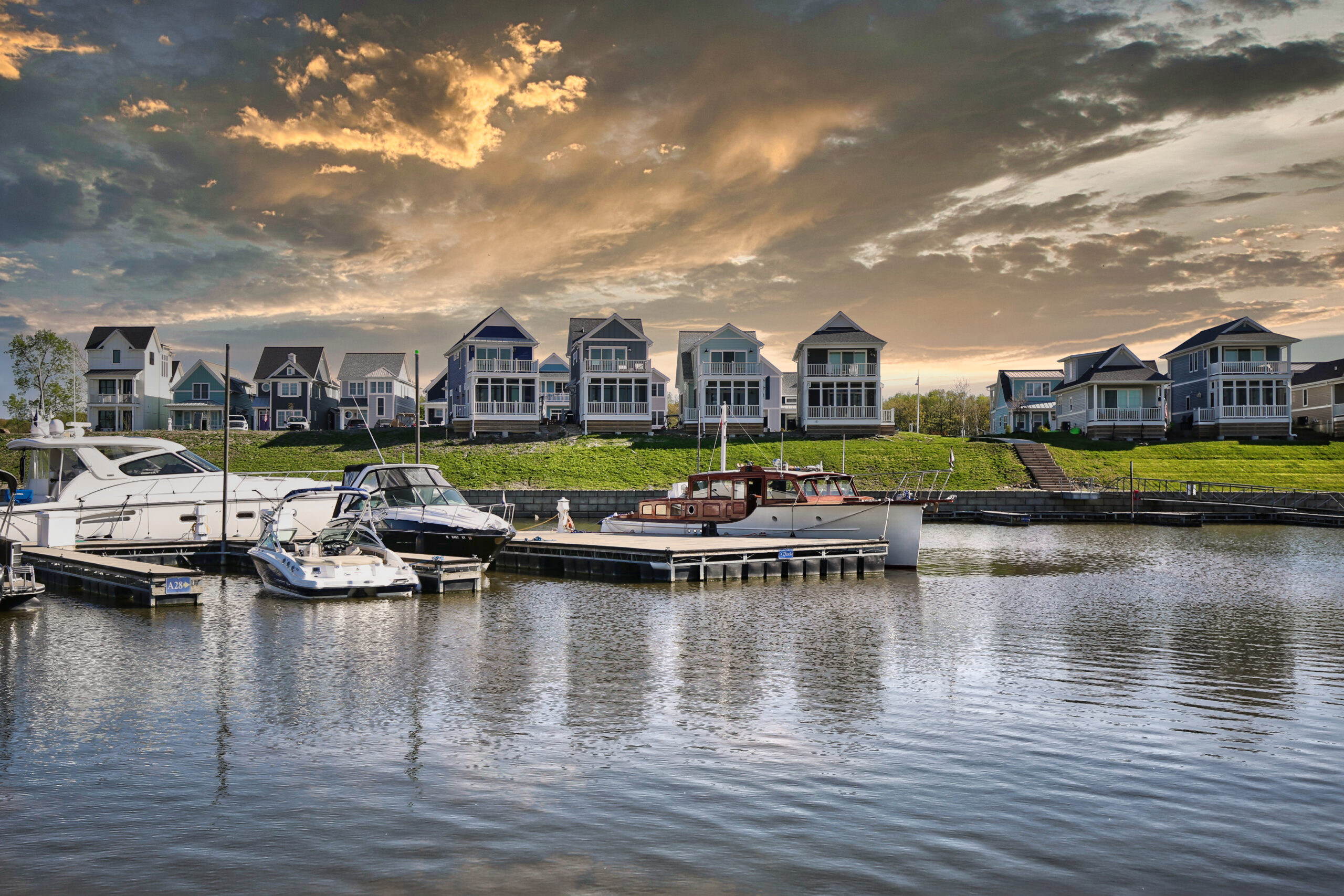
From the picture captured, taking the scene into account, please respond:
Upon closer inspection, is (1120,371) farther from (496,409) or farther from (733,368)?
(496,409)

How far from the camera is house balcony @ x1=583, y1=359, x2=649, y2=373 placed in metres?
67.6

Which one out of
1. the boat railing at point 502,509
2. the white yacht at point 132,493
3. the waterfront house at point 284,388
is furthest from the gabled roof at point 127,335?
the white yacht at point 132,493

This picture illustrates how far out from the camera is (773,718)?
1107 centimetres

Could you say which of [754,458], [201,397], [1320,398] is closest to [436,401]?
[201,397]

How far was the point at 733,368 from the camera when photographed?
67250mm

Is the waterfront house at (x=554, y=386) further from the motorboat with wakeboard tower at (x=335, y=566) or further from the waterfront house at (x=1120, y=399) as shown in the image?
the motorboat with wakeboard tower at (x=335, y=566)

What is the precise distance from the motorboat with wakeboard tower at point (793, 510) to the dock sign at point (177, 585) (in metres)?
15.7

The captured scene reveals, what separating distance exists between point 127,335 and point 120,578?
216 ft

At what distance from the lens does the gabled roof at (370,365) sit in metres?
86.6

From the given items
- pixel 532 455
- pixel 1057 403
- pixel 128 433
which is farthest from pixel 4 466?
pixel 1057 403

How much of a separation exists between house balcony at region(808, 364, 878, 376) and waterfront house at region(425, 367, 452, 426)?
133ft

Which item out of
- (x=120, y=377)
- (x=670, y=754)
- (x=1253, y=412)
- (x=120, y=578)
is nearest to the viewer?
(x=670, y=754)

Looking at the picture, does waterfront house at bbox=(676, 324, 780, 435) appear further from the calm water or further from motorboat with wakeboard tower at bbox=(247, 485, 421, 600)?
the calm water

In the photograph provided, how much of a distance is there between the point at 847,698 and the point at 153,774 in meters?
8.10
